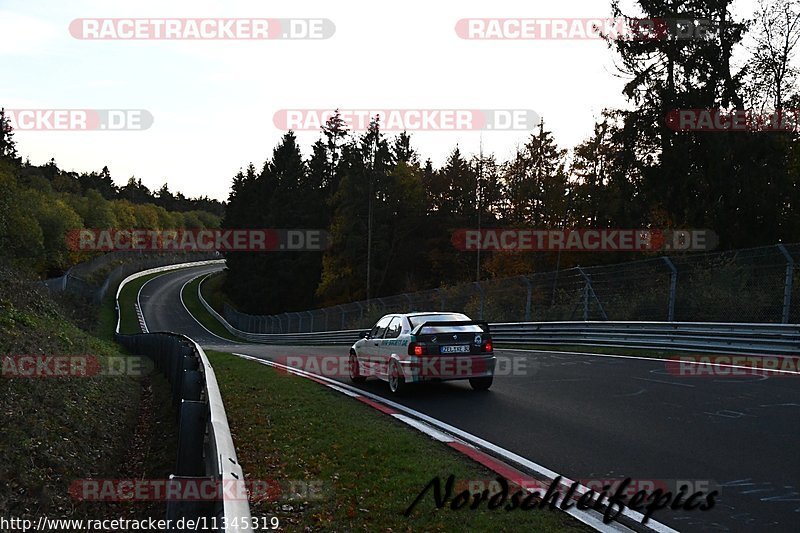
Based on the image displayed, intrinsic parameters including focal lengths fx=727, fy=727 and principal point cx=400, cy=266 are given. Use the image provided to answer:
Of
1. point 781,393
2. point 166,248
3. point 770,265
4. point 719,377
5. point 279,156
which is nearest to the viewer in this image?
point 781,393

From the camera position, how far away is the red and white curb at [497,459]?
528 cm

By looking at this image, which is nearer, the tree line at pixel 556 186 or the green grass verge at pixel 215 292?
the tree line at pixel 556 186

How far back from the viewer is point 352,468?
23.9ft

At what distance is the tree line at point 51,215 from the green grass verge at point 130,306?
300 inches

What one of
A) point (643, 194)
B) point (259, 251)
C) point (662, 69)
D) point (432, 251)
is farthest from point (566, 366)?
point (259, 251)

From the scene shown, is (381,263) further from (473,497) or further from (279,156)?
(473,497)

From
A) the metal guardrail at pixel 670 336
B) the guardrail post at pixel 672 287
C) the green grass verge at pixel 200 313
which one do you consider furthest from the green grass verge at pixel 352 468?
the green grass verge at pixel 200 313

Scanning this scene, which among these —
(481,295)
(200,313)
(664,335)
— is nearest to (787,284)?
(664,335)

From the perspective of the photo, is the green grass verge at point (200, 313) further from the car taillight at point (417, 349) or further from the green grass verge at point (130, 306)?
the car taillight at point (417, 349)

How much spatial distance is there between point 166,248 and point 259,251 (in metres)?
52.7

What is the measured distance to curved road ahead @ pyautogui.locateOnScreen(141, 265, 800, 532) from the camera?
5.77m

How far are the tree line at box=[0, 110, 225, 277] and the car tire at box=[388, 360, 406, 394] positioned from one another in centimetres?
2502

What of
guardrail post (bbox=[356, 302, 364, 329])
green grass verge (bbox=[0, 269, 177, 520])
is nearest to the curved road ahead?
green grass verge (bbox=[0, 269, 177, 520])

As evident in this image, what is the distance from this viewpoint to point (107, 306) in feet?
235
